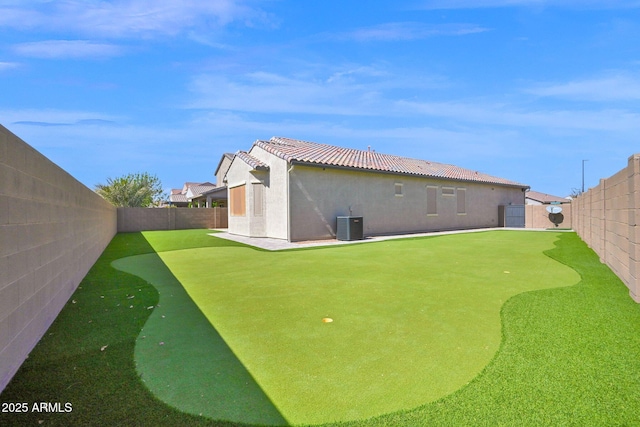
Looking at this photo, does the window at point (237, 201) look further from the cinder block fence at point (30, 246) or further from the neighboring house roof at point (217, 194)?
the cinder block fence at point (30, 246)

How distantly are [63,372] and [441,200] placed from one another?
19.9 metres

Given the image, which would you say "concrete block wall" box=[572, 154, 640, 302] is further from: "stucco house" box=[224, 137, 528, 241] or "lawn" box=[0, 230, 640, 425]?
"stucco house" box=[224, 137, 528, 241]

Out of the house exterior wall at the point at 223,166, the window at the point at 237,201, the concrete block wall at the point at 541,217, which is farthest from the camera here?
the house exterior wall at the point at 223,166

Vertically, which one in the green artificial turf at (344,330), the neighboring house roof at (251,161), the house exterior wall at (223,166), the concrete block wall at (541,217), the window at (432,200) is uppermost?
the house exterior wall at (223,166)

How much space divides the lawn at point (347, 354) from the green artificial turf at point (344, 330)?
18 mm

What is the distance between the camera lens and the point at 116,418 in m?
2.01

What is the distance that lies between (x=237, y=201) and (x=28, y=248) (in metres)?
14.7

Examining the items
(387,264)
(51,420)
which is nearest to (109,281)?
(51,420)

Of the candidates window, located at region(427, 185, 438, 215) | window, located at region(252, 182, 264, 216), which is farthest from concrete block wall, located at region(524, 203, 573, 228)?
window, located at region(252, 182, 264, 216)

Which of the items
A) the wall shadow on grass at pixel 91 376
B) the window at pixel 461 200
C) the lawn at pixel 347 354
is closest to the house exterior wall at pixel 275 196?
the lawn at pixel 347 354

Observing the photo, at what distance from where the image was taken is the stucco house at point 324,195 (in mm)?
13383

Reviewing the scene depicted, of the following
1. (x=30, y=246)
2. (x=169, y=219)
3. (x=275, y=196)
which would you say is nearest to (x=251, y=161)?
(x=275, y=196)

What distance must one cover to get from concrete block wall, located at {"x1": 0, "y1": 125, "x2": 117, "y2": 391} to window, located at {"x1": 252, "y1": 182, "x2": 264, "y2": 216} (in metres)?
10.2

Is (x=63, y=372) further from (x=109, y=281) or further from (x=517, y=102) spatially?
(x=517, y=102)
